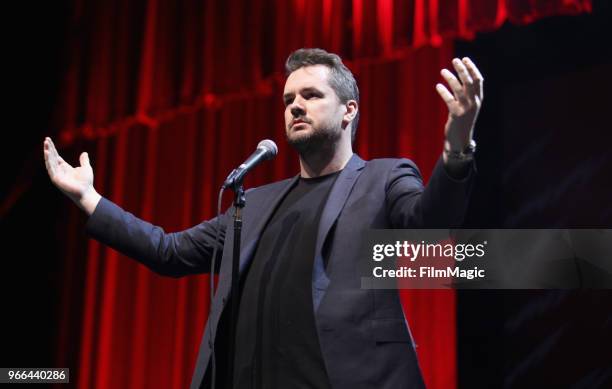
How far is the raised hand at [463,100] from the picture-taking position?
Answer: 5.20 ft

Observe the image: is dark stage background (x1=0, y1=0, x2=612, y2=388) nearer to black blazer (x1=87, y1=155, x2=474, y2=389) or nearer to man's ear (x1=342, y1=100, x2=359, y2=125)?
man's ear (x1=342, y1=100, x2=359, y2=125)

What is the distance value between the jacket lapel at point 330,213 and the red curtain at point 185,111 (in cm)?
100

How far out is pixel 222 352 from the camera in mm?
2025

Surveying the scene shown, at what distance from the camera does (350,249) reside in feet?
6.45

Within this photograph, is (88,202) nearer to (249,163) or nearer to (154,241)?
(154,241)

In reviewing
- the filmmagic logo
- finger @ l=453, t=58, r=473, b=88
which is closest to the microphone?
the filmmagic logo

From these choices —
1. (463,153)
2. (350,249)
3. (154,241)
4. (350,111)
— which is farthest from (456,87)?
(154,241)

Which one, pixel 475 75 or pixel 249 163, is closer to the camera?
pixel 475 75

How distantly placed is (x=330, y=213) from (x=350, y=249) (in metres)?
0.13

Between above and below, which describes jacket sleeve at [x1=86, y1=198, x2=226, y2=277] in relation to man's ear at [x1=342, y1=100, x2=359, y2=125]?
below

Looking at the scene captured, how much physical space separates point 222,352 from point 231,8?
7.70ft

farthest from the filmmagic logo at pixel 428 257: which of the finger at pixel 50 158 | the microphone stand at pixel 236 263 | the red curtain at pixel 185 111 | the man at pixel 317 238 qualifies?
the finger at pixel 50 158

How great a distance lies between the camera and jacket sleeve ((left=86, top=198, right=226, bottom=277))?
7.25ft

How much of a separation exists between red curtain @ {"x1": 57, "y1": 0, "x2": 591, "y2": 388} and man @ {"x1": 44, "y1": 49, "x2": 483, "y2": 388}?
0.87m
